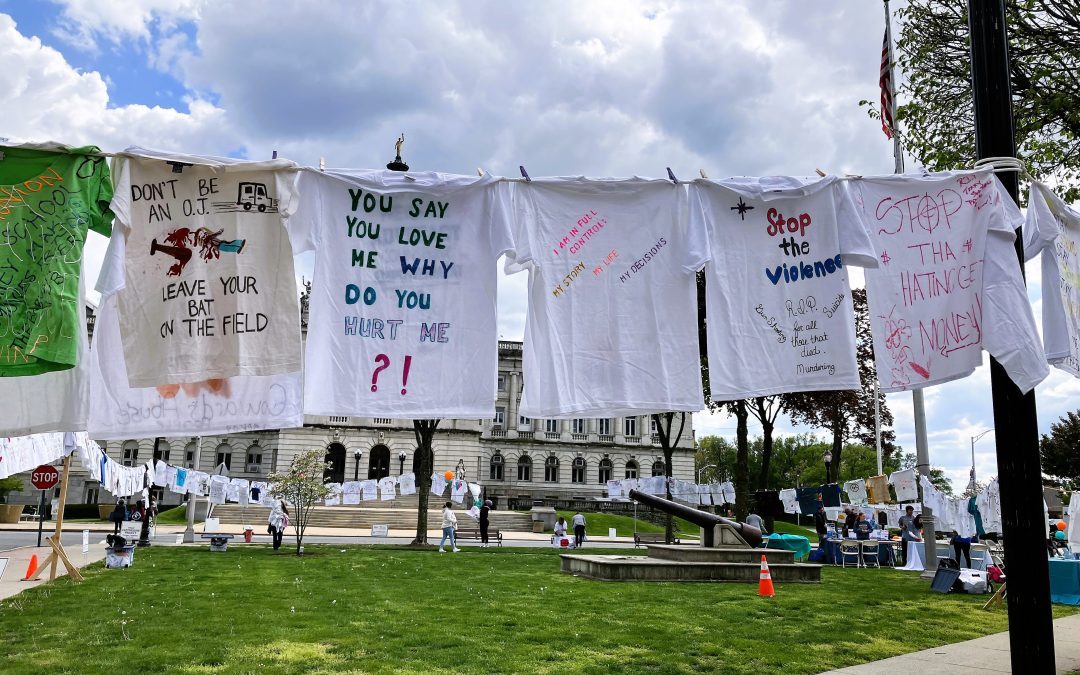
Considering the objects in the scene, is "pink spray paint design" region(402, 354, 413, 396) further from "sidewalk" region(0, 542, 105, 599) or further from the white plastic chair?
the white plastic chair

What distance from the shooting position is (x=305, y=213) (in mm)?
5879

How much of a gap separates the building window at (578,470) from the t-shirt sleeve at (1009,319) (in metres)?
77.5

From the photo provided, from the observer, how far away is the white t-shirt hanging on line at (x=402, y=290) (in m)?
5.72

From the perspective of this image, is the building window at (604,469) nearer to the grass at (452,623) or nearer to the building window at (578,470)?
the building window at (578,470)

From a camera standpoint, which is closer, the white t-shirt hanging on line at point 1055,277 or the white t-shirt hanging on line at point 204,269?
the white t-shirt hanging on line at point 204,269

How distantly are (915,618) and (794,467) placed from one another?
93.7m

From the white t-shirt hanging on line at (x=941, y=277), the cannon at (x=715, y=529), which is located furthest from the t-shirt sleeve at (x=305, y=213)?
the cannon at (x=715, y=529)

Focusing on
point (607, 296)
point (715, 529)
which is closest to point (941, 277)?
point (607, 296)

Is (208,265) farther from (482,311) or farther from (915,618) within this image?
(915,618)

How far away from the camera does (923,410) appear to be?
2066 cm

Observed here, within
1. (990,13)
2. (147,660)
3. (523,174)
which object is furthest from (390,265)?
(147,660)

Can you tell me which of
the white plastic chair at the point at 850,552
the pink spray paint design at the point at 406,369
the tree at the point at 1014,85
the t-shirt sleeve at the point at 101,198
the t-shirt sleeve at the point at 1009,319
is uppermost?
the tree at the point at 1014,85

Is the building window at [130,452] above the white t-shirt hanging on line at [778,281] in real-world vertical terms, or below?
below

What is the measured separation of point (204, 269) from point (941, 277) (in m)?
5.73
